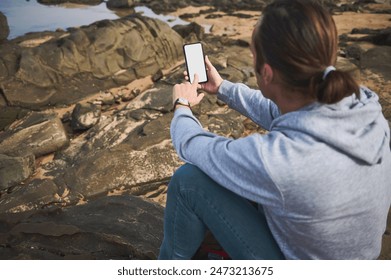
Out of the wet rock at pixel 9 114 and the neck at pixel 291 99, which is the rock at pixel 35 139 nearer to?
the wet rock at pixel 9 114

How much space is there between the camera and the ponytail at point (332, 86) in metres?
1.21

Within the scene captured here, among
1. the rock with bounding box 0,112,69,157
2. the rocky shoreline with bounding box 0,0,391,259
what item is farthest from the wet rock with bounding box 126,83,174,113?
the rock with bounding box 0,112,69,157

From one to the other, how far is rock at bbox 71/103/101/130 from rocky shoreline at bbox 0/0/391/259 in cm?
2

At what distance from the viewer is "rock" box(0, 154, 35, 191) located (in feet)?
13.8

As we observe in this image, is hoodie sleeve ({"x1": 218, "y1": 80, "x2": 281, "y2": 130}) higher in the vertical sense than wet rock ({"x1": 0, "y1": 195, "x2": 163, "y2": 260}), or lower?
higher

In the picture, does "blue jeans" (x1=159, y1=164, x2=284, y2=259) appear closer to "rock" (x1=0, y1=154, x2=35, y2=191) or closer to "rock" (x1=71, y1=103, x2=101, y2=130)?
"rock" (x1=0, y1=154, x2=35, y2=191)

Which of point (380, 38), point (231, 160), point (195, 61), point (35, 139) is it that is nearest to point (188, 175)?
point (231, 160)

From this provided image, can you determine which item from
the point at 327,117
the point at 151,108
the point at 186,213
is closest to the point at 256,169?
the point at 327,117

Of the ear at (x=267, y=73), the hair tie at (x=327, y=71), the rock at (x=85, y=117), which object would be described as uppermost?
the hair tie at (x=327, y=71)

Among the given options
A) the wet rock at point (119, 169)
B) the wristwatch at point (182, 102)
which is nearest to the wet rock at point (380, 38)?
the wet rock at point (119, 169)

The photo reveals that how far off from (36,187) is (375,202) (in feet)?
11.4

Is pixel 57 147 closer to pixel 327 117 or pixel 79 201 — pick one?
pixel 79 201

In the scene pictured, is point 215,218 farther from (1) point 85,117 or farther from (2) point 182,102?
(1) point 85,117

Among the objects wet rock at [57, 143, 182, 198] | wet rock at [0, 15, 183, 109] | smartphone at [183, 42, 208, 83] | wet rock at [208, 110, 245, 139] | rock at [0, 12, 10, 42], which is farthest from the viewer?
rock at [0, 12, 10, 42]
